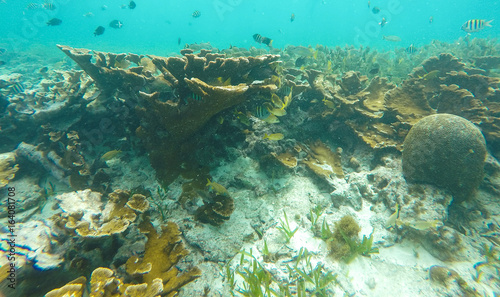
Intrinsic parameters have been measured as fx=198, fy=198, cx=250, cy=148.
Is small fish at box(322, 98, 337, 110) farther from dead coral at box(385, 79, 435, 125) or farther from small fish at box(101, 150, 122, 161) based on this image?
small fish at box(101, 150, 122, 161)

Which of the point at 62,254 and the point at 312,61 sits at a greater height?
the point at 312,61

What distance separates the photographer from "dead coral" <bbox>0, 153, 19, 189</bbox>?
12.9ft

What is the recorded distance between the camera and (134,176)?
4203 millimetres

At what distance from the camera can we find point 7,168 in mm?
4074

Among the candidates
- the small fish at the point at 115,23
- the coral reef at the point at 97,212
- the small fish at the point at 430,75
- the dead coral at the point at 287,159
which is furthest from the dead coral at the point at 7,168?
the small fish at the point at 430,75

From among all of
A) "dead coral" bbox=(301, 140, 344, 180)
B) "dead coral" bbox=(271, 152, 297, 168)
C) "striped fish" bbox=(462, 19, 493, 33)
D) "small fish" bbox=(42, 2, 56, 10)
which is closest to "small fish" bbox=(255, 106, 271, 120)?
"dead coral" bbox=(271, 152, 297, 168)

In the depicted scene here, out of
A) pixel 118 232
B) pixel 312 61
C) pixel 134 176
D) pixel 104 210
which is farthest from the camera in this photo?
pixel 312 61

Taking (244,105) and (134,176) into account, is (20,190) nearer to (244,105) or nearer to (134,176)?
(134,176)

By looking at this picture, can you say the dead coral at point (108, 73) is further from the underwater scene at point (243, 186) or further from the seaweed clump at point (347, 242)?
the seaweed clump at point (347, 242)

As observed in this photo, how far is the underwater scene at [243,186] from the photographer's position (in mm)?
2645

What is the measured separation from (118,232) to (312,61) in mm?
11999

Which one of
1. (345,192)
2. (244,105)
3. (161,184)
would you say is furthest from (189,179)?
(345,192)

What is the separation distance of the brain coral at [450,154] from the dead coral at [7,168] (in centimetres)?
809

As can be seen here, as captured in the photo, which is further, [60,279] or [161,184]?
[161,184]
